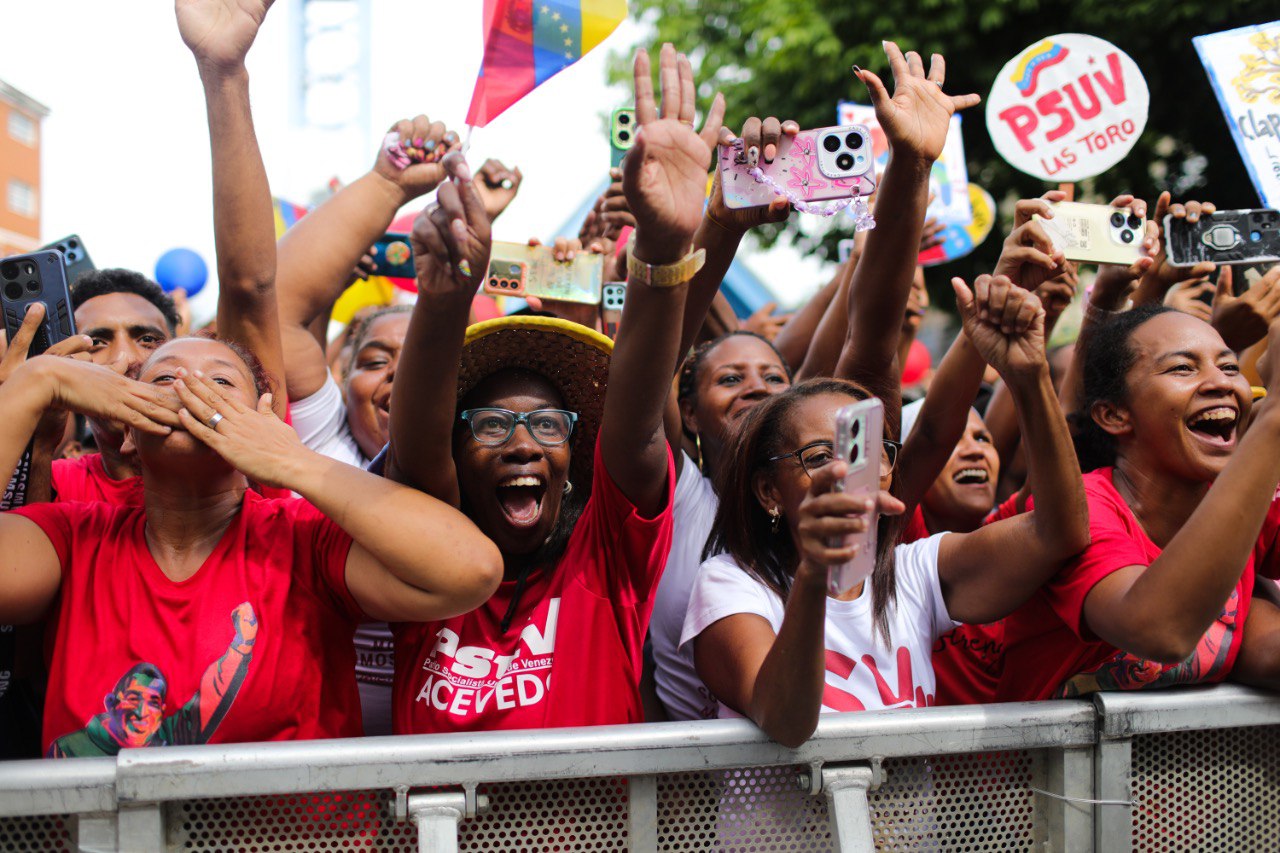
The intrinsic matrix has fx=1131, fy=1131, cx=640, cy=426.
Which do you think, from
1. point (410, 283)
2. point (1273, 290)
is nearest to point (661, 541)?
point (1273, 290)

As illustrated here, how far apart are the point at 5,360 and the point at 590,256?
5.83 ft

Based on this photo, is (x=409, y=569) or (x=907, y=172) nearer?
(x=409, y=569)

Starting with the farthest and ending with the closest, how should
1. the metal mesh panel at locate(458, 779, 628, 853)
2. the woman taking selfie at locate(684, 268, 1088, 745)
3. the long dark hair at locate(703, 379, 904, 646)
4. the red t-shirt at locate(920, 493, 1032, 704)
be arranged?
the red t-shirt at locate(920, 493, 1032, 704) < the long dark hair at locate(703, 379, 904, 646) < the woman taking selfie at locate(684, 268, 1088, 745) < the metal mesh panel at locate(458, 779, 628, 853)

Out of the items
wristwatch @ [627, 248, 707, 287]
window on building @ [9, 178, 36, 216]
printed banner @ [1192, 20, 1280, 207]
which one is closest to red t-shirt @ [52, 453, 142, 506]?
wristwatch @ [627, 248, 707, 287]

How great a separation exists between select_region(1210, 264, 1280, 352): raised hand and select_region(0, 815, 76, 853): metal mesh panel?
10.00ft

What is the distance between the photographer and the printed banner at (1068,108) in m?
3.57

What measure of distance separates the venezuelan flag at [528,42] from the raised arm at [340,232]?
26cm

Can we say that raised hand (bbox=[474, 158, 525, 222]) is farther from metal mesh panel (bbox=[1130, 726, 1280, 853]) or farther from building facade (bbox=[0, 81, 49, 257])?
building facade (bbox=[0, 81, 49, 257])

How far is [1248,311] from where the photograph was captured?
3184mm

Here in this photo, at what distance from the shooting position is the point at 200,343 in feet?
7.62

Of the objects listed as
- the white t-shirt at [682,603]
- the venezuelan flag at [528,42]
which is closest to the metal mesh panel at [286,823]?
the white t-shirt at [682,603]

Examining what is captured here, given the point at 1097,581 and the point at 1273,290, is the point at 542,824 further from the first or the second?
the point at 1273,290

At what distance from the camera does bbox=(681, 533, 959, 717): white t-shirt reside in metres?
2.26

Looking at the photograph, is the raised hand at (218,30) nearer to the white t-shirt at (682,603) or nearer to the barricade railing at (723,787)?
the white t-shirt at (682,603)
